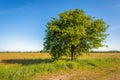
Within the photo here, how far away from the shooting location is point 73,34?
37.0 m

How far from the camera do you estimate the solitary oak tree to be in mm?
37531

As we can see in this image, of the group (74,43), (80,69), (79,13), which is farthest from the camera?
(79,13)

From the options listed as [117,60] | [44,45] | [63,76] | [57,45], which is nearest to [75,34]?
[57,45]

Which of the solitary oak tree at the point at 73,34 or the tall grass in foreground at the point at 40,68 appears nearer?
the tall grass in foreground at the point at 40,68

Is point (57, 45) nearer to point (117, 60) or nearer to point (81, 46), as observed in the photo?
point (81, 46)

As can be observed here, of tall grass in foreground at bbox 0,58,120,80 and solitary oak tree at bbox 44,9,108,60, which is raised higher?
solitary oak tree at bbox 44,9,108,60

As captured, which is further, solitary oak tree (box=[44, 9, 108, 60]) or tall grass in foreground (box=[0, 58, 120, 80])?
solitary oak tree (box=[44, 9, 108, 60])

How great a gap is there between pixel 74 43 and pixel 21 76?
24.1 meters

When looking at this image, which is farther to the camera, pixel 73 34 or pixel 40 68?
pixel 73 34

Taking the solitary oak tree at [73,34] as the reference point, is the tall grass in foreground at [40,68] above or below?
below

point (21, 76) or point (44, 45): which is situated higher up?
point (44, 45)

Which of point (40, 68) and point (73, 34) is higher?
point (73, 34)

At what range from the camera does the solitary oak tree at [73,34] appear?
3753cm

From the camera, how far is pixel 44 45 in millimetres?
40250
